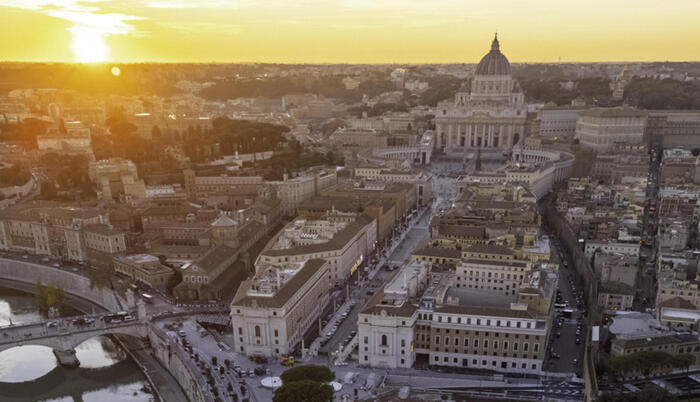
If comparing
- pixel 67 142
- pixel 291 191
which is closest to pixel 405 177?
pixel 291 191

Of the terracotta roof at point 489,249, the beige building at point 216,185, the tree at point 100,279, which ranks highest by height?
the terracotta roof at point 489,249

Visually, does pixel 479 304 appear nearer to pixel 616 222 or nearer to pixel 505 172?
pixel 616 222

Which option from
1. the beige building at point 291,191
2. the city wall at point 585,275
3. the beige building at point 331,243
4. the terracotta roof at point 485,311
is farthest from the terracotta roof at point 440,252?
the beige building at point 291,191

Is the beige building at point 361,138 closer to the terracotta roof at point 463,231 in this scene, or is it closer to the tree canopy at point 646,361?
the terracotta roof at point 463,231

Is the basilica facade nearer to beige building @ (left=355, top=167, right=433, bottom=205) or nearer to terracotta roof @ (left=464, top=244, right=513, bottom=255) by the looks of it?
beige building @ (left=355, top=167, right=433, bottom=205)

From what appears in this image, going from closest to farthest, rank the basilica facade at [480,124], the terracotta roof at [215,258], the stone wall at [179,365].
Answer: the stone wall at [179,365]
the terracotta roof at [215,258]
the basilica facade at [480,124]

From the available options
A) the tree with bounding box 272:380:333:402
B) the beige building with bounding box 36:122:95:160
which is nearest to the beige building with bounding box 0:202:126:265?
the tree with bounding box 272:380:333:402
